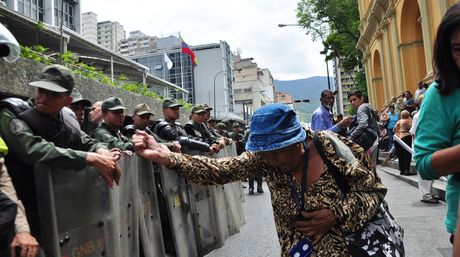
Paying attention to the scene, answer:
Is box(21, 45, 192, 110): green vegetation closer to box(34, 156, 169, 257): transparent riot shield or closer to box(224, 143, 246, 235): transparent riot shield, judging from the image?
box(224, 143, 246, 235): transparent riot shield

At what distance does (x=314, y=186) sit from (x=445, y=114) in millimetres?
729

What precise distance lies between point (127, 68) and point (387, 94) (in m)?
15.8

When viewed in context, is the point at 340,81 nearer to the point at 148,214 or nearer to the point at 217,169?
the point at 148,214

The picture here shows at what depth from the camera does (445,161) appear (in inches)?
61.8

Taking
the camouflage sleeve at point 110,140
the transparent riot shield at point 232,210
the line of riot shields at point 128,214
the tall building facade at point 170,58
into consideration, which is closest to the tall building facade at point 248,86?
the tall building facade at point 170,58

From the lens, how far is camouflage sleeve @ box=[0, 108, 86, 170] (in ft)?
7.90

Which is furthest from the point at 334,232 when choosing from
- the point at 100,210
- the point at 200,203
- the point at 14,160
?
the point at 200,203

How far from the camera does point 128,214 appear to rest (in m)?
3.24

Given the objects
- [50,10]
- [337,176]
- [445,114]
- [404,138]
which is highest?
[50,10]

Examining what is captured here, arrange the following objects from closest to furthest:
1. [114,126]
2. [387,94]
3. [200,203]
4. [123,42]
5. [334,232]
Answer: [334,232] < [114,126] < [200,203] < [387,94] < [123,42]

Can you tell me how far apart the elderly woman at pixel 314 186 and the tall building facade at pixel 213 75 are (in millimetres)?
94436

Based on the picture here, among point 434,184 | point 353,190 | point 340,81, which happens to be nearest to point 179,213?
point 353,190

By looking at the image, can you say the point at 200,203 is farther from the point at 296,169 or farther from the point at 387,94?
the point at 387,94

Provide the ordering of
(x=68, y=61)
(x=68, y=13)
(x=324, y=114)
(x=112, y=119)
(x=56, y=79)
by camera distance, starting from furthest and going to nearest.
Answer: (x=68, y=13), (x=68, y=61), (x=324, y=114), (x=112, y=119), (x=56, y=79)
